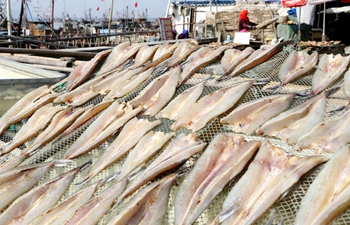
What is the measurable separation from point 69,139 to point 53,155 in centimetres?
30

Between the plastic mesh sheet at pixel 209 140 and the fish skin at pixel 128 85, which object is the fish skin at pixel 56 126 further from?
the fish skin at pixel 128 85

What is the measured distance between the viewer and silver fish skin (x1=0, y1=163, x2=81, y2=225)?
11.7 ft

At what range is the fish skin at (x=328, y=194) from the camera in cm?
244

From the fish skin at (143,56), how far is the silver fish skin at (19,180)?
231cm

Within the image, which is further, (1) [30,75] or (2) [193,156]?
(1) [30,75]

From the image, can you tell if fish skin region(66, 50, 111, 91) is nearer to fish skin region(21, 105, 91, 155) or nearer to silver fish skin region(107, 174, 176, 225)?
fish skin region(21, 105, 91, 155)

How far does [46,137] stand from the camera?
185 inches

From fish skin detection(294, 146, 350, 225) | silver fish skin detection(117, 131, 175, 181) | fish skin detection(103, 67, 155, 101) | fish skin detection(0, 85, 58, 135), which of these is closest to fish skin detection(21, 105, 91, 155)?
fish skin detection(103, 67, 155, 101)

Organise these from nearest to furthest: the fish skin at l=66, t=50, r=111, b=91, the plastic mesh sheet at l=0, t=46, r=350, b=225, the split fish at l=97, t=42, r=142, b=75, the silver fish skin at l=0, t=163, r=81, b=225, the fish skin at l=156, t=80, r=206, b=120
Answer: the plastic mesh sheet at l=0, t=46, r=350, b=225 < the silver fish skin at l=0, t=163, r=81, b=225 < the fish skin at l=156, t=80, r=206, b=120 < the fish skin at l=66, t=50, r=111, b=91 < the split fish at l=97, t=42, r=142, b=75

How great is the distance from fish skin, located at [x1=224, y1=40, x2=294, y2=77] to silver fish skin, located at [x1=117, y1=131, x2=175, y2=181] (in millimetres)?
1479

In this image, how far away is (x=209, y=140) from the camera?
12.1 feet

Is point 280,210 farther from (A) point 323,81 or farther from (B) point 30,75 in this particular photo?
(B) point 30,75

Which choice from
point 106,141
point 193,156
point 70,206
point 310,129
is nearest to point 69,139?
point 106,141

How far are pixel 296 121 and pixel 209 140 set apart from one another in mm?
840
